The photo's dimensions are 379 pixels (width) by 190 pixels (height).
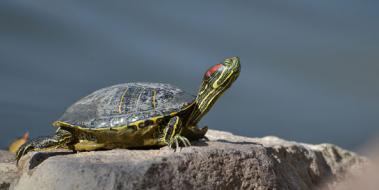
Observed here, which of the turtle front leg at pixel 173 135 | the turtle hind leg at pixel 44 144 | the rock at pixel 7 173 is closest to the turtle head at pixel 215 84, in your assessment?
the turtle front leg at pixel 173 135

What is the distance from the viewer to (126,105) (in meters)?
4.74

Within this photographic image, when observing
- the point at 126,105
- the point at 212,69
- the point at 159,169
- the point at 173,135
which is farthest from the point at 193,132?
the point at 159,169

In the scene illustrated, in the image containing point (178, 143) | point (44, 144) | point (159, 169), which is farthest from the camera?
point (44, 144)

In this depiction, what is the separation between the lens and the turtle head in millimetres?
4953

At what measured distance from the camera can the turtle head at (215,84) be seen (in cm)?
495

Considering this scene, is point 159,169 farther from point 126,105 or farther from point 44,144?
point 44,144

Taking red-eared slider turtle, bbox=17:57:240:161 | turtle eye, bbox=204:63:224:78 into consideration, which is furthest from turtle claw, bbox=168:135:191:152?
turtle eye, bbox=204:63:224:78

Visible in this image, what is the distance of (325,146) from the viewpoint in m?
7.97

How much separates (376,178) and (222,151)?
463cm

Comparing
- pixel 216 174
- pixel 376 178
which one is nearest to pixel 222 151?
pixel 216 174

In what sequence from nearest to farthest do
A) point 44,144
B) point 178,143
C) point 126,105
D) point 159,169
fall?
point 159,169 → point 178,143 → point 126,105 → point 44,144

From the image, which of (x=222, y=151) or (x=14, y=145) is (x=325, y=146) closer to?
(x=222, y=151)

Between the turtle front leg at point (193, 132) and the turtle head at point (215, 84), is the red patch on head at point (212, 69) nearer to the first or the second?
the turtle head at point (215, 84)

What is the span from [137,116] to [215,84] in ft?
2.99
